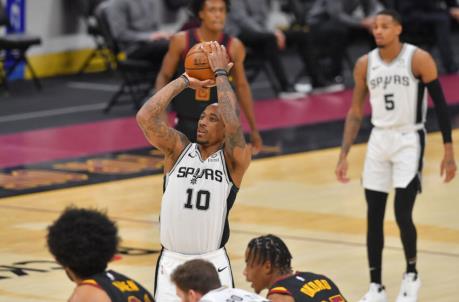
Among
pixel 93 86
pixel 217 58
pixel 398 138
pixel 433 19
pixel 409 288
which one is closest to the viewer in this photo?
→ pixel 217 58

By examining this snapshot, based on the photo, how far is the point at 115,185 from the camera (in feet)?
47.6

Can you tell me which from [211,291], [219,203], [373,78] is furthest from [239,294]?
[373,78]

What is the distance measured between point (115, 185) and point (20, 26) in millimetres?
8185

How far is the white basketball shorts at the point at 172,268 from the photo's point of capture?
777 cm

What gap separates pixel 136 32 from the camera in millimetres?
19281

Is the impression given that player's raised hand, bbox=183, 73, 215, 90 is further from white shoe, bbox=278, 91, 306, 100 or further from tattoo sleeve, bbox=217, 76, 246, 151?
white shoe, bbox=278, 91, 306, 100

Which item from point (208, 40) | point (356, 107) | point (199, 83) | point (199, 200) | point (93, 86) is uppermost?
point (199, 83)

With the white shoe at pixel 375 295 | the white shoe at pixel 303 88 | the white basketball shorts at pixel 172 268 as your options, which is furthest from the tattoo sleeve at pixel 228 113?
the white shoe at pixel 303 88

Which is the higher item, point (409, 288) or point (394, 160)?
point (394, 160)

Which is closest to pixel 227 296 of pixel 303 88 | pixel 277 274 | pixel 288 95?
pixel 277 274

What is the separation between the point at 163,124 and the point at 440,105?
2.84 metres

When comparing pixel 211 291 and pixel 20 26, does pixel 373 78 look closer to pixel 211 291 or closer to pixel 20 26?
pixel 211 291

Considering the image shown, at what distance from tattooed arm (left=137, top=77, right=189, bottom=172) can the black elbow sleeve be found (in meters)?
2.65

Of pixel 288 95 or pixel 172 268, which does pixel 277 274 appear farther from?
pixel 288 95
